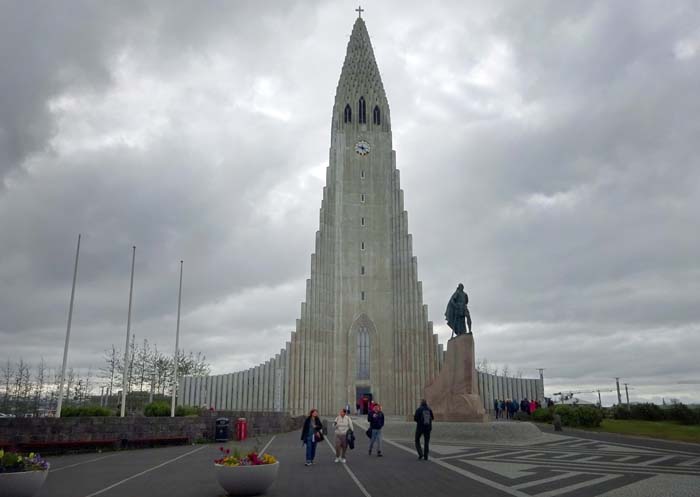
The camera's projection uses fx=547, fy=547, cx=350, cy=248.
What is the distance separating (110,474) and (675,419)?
3178cm

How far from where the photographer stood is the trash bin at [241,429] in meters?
24.1

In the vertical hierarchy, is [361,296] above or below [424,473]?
above

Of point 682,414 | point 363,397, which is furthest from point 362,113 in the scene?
point 682,414

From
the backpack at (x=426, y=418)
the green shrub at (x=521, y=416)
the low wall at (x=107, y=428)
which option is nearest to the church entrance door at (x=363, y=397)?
the green shrub at (x=521, y=416)

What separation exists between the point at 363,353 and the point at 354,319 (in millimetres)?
3223

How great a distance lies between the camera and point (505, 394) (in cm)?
5441

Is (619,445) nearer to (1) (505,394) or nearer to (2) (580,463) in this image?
(2) (580,463)

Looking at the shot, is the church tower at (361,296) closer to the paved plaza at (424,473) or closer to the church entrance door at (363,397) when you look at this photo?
the church entrance door at (363,397)

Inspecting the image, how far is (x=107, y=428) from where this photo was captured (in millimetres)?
19562

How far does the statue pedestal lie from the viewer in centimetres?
2273

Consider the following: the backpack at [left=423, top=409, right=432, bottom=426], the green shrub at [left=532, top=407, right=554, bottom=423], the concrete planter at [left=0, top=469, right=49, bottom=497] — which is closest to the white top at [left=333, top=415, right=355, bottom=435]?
the backpack at [left=423, top=409, right=432, bottom=426]

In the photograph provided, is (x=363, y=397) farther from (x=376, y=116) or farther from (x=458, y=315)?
(x=376, y=116)

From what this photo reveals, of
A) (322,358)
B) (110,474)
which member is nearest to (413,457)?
(110,474)

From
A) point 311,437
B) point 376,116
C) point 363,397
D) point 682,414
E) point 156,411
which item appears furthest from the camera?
point 376,116
